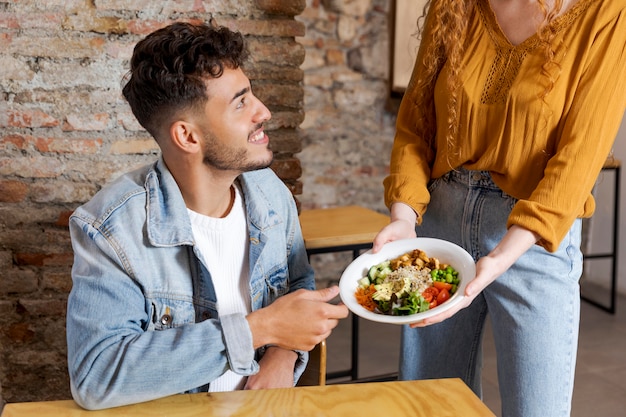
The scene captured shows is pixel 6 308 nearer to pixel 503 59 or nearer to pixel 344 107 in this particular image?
pixel 503 59

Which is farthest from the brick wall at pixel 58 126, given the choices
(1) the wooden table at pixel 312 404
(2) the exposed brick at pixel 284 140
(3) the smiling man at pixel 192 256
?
(1) the wooden table at pixel 312 404

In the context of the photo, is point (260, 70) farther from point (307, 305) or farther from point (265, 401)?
point (265, 401)

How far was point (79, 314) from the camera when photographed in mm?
1265

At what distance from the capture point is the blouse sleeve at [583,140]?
4.46ft

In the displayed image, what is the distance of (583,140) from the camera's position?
137 centimetres

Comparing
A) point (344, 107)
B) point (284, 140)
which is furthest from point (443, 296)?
point (344, 107)

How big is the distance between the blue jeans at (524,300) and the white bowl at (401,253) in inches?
5.4

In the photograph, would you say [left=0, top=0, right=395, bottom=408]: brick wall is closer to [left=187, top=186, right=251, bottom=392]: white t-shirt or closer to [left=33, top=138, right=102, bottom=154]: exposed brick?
[left=33, top=138, right=102, bottom=154]: exposed brick

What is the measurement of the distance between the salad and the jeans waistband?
0.70 feet

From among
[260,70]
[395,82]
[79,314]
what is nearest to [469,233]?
A: [79,314]

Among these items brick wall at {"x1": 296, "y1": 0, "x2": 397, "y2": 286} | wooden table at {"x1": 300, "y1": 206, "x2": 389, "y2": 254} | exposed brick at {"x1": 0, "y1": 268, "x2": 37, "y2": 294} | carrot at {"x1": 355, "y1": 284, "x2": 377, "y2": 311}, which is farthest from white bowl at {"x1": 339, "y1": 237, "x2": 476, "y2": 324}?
brick wall at {"x1": 296, "y1": 0, "x2": 397, "y2": 286}

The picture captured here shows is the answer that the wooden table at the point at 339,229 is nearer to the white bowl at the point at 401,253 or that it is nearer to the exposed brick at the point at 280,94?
the exposed brick at the point at 280,94

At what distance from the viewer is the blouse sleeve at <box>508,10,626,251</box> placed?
136 centimetres

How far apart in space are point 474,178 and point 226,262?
22.6 inches
